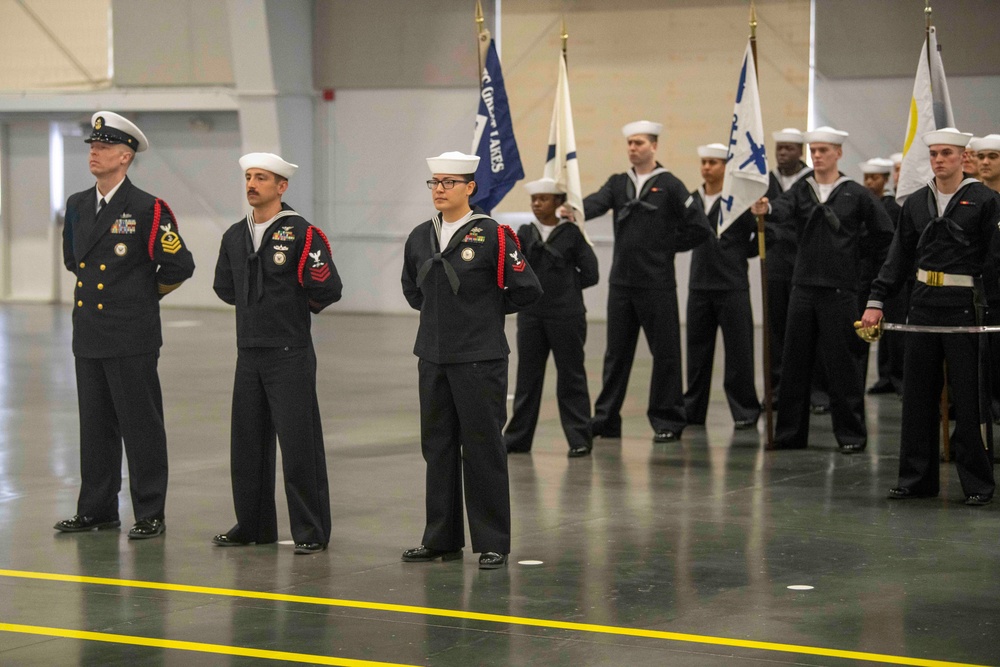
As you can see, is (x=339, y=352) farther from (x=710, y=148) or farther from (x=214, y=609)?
(x=214, y=609)

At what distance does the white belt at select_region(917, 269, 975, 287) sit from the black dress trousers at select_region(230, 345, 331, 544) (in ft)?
11.4

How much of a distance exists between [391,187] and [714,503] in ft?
51.0

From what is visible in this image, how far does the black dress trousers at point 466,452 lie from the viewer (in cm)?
654

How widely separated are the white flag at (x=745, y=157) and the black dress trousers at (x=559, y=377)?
1.43 meters

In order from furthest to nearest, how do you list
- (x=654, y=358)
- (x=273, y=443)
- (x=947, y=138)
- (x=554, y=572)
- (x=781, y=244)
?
(x=781, y=244) < (x=654, y=358) < (x=947, y=138) < (x=273, y=443) < (x=554, y=572)

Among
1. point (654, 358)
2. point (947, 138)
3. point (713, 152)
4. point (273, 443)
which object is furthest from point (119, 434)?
point (713, 152)

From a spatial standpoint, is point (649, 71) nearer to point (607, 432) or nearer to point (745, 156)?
point (745, 156)

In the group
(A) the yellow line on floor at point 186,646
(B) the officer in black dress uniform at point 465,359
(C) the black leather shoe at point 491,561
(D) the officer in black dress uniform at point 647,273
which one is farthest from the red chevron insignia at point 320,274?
→ (D) the officer in black dress uniform at point 647,273

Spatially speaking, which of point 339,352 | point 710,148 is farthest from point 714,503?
point 339,352

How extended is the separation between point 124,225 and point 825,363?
5023mm

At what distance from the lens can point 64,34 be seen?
24.2 m

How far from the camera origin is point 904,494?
8156 mm

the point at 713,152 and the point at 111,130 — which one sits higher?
the point at 713,152

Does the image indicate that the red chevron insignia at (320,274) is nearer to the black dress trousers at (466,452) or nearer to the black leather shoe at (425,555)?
the black dress trousers at (466,452)
